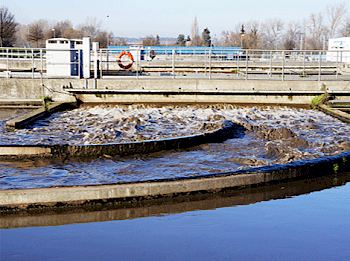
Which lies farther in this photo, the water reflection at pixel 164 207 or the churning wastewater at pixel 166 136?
the churning wastewater at pixel 166 136

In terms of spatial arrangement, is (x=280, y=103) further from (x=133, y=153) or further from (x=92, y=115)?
(x=133, y=153)

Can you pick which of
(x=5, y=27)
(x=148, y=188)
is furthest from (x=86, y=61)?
(x=5, y=27)

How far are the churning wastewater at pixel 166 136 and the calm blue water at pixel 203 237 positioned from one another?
6.74 ft

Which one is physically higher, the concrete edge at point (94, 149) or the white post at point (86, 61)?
the white post at point (86, 61)

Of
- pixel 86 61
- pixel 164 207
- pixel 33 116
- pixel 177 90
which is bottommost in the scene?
pixel 164 207

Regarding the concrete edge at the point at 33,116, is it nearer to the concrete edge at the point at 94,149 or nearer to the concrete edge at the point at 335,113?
the concrete edge at the point at 94,149

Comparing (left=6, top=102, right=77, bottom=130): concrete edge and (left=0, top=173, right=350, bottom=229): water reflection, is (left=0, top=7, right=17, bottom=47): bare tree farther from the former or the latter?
(left=0, top=173, right=350, bottom=229): water reflection

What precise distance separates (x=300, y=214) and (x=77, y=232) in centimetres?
288

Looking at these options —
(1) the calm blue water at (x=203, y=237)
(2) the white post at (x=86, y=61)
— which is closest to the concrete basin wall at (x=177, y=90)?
(2) the white post at (x=86, y=61)

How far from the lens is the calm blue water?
163 inches

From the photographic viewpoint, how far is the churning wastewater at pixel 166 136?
25.0 ft

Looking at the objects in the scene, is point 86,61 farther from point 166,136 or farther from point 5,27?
point 5,27

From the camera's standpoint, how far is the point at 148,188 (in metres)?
5.92

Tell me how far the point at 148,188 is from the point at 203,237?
1.54 metres
